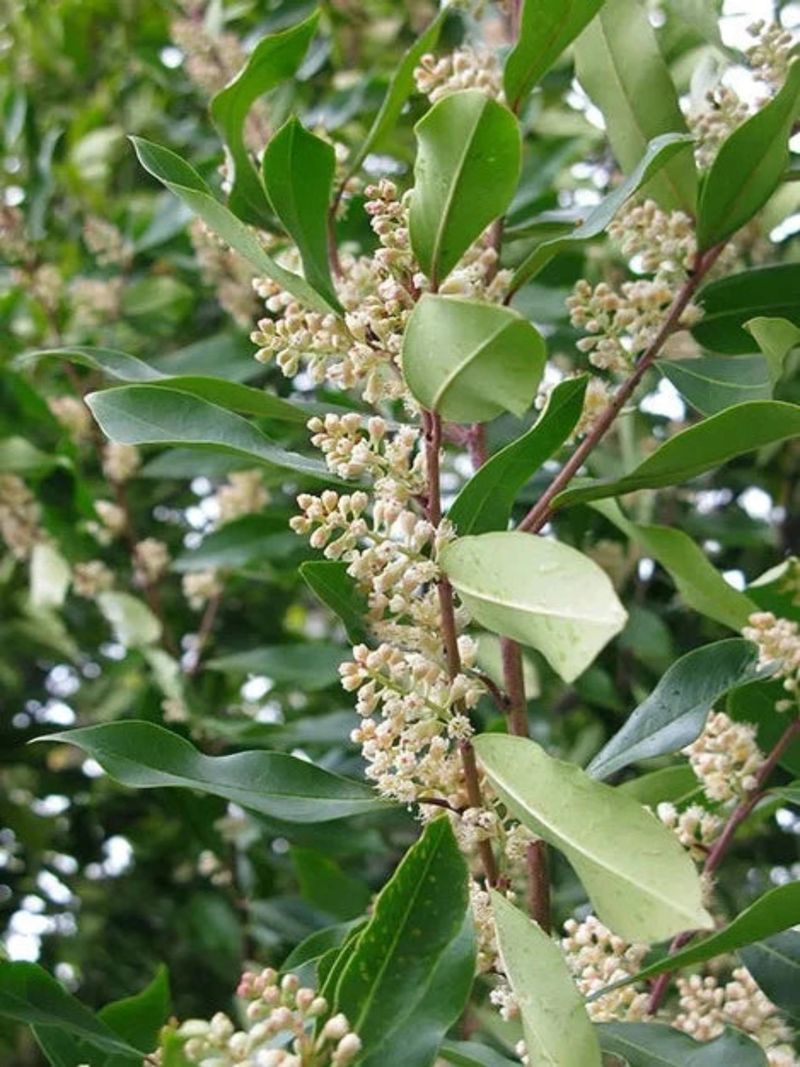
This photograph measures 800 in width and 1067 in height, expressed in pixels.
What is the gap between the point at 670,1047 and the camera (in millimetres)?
951

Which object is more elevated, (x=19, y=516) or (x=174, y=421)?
(x=174, y=421)

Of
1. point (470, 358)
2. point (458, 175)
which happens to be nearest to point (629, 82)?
point (458, 175)

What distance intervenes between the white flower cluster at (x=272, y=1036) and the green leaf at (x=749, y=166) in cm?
59

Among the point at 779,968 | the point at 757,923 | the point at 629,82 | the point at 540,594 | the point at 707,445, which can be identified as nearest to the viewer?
the point at 540,594

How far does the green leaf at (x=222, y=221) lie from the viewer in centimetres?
100

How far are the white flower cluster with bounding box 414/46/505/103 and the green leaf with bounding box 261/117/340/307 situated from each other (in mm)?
147

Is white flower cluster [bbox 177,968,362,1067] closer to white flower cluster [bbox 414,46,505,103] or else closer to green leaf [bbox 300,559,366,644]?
green leaf [bbox 300,559,366,644]

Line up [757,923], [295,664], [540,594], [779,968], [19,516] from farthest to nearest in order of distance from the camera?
1. [19,516]
2. [295,664]
3. [779,968]
4. [757,923]
5. [540,594]

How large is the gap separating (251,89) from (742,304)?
1.40 ft

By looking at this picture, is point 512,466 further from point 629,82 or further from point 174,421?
point 629,82

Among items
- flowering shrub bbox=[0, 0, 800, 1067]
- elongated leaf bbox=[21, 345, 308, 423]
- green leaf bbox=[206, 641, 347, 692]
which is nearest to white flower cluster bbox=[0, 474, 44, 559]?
flowering shrub bbox=[0, 0, 800, 1067]

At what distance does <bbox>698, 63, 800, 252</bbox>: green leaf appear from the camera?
104cm

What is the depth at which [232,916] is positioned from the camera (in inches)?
87.7

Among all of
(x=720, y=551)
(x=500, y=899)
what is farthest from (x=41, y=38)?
(x=500, y=899)
